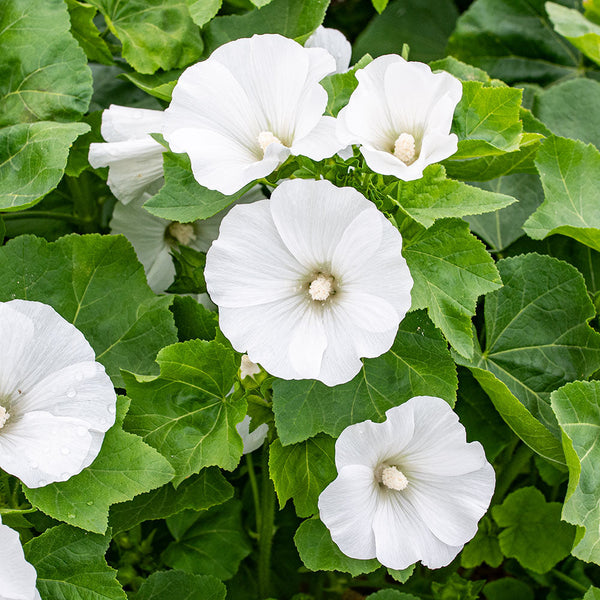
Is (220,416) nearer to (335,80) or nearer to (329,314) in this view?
(329,314)

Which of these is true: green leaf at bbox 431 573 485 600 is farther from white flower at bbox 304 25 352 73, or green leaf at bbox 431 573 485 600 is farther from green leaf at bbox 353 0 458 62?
green leaf at bbox 353 0 458 62

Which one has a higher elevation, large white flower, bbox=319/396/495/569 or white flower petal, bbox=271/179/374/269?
white flower petal, bbox=271/179/374/269

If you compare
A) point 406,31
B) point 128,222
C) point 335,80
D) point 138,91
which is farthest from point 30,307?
point 406,31

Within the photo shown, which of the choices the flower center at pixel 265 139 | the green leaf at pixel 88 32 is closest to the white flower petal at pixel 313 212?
the flower center at pixel 265 139

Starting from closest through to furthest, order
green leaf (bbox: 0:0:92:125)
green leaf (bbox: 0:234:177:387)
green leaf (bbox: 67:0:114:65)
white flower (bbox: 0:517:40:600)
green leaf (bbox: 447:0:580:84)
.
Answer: white flower (bbox: 0:517:40:600), green leaf (bbox: 0:234:177:387), green leaf (bbox: 0:0:92:125), green leaf (bbox: 67:0:114:65), green leaf (bbox: 447:0:580:84)

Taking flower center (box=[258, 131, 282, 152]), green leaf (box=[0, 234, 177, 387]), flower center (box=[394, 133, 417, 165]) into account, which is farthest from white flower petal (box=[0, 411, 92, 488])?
flower center (box=[394, 133, 417, 165])

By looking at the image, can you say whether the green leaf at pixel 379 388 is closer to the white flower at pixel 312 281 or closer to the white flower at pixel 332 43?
the white flower at pixel 312 281
